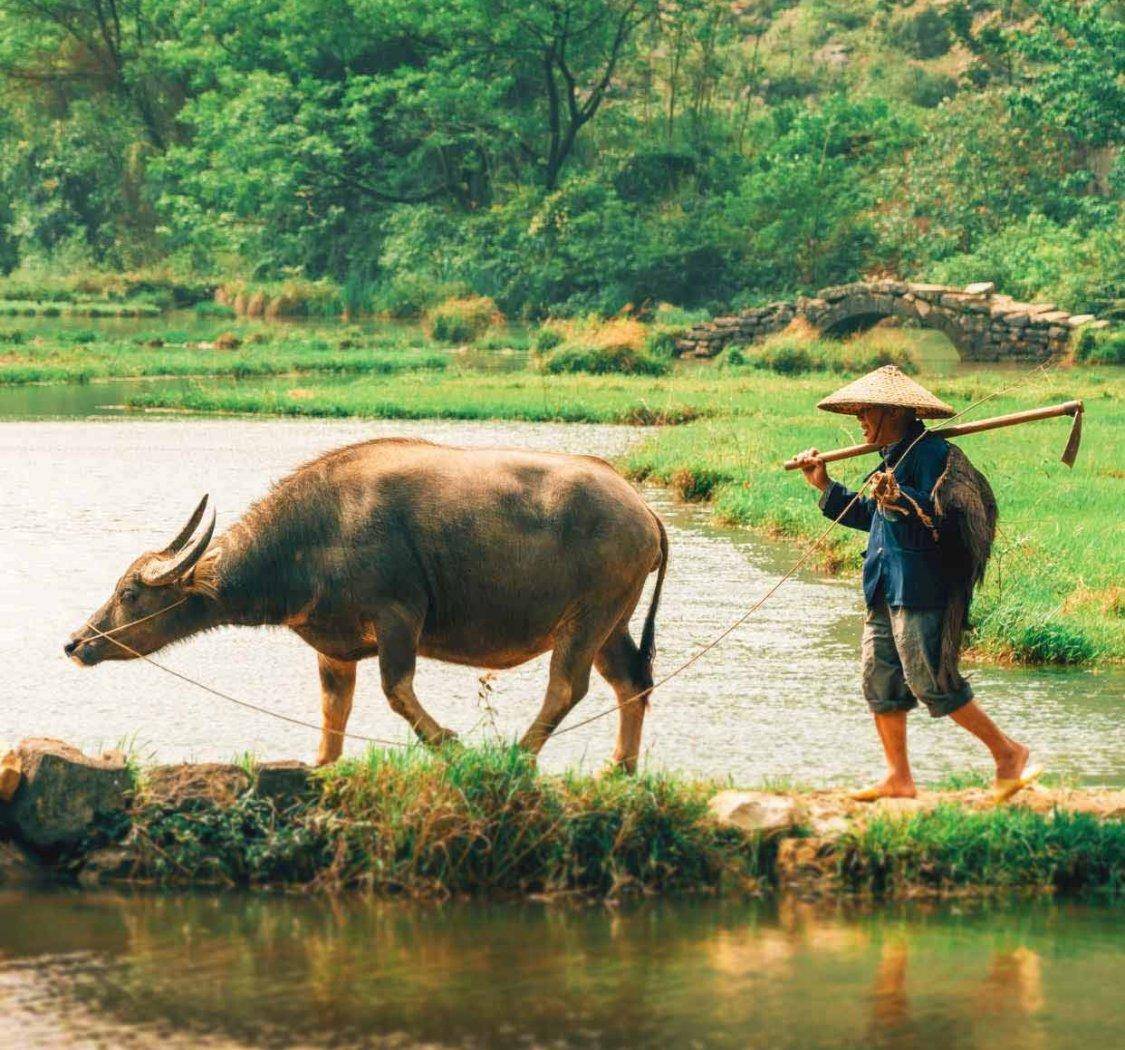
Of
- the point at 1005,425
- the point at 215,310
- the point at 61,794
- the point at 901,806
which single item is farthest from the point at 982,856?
the point at 215,310

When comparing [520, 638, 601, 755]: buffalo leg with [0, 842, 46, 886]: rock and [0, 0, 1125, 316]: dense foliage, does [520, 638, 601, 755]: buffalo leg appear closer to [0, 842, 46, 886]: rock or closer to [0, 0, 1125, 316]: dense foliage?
[0, 842, 46, 886]: rock

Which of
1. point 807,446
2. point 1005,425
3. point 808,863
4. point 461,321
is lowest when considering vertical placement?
point 461,321

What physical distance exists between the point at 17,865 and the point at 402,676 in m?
1.38

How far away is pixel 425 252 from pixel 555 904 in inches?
1758

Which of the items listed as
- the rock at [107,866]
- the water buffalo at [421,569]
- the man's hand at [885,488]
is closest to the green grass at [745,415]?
the water buffalo at [421,569]

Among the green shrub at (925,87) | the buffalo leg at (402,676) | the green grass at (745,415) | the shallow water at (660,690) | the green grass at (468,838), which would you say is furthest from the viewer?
the green shrub at (925,87)

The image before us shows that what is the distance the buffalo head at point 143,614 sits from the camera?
6.92 metres

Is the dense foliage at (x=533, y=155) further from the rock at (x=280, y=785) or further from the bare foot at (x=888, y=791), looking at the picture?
the rock at (x=280, y=785)

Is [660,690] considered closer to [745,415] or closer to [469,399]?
[745,415]

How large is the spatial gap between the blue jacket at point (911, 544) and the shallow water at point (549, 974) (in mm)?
1041

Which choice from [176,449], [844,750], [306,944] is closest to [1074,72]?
[176,449]

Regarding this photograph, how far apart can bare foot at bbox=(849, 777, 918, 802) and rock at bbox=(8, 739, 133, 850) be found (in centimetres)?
239

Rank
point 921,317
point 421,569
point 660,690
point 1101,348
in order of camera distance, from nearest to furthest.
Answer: point 421,569
point 660,690
point 1101,348
point 921,317

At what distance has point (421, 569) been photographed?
6820 mm
